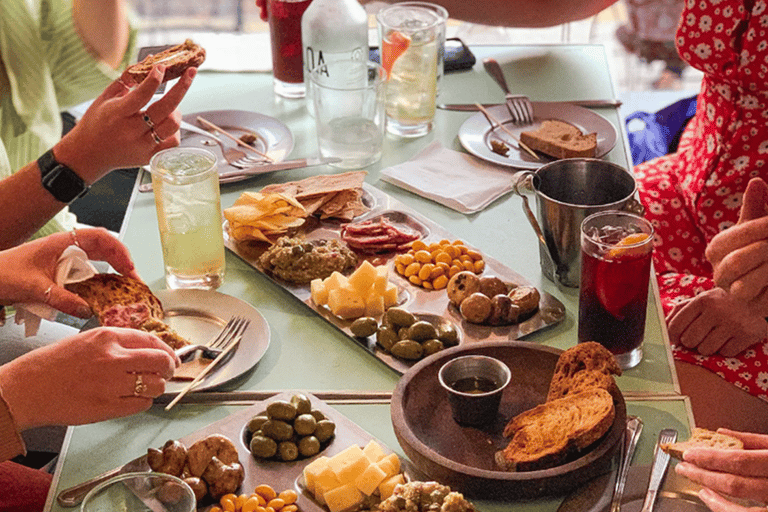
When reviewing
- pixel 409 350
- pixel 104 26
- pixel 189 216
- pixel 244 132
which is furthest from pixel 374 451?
pixel 104 26

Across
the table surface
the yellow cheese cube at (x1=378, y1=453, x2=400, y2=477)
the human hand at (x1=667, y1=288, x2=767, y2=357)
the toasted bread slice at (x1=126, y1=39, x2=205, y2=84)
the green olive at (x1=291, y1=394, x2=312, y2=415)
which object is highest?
the toasted bread slice at (x1=126, y1=39, x2=205, y2=84)

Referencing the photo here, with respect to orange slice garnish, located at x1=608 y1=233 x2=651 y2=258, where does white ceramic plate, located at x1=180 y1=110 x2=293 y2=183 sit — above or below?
below

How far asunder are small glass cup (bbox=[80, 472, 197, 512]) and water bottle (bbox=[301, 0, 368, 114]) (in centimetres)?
132

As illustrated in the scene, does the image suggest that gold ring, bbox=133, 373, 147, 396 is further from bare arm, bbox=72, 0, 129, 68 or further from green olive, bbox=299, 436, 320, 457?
bare arm, bbox=72, 0, 129, 68

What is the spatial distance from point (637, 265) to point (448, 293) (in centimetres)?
33

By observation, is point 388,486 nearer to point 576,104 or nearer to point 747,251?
point 747,251

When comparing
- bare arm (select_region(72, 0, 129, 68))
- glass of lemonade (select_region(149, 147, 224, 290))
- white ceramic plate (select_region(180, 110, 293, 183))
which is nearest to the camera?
glass of lemonade (select_region(149, 147, 224, 290))

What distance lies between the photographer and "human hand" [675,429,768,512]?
1173 millimetres

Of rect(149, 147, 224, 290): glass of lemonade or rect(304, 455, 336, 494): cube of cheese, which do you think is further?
rect(149, 147, 224, 290): glass of lemonade

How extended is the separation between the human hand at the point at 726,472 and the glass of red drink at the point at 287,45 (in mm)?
1466

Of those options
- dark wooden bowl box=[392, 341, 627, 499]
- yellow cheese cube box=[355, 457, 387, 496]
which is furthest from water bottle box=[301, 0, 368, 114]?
yellow cheese cube box=[355, 457, 387, 496]

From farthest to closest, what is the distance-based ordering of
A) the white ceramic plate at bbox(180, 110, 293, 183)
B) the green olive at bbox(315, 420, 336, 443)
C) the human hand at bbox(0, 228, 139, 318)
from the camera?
the white ceramic plate at bbox(180, 110, 293, 183) → the human hand at bbox(0, 228, 139, 318) → the green olive at bbox(315, 420, 336, 443)

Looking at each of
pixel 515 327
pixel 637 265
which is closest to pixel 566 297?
pixel 515 327

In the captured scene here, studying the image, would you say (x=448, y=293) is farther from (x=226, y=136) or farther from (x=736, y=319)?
(x=226, y=136)
